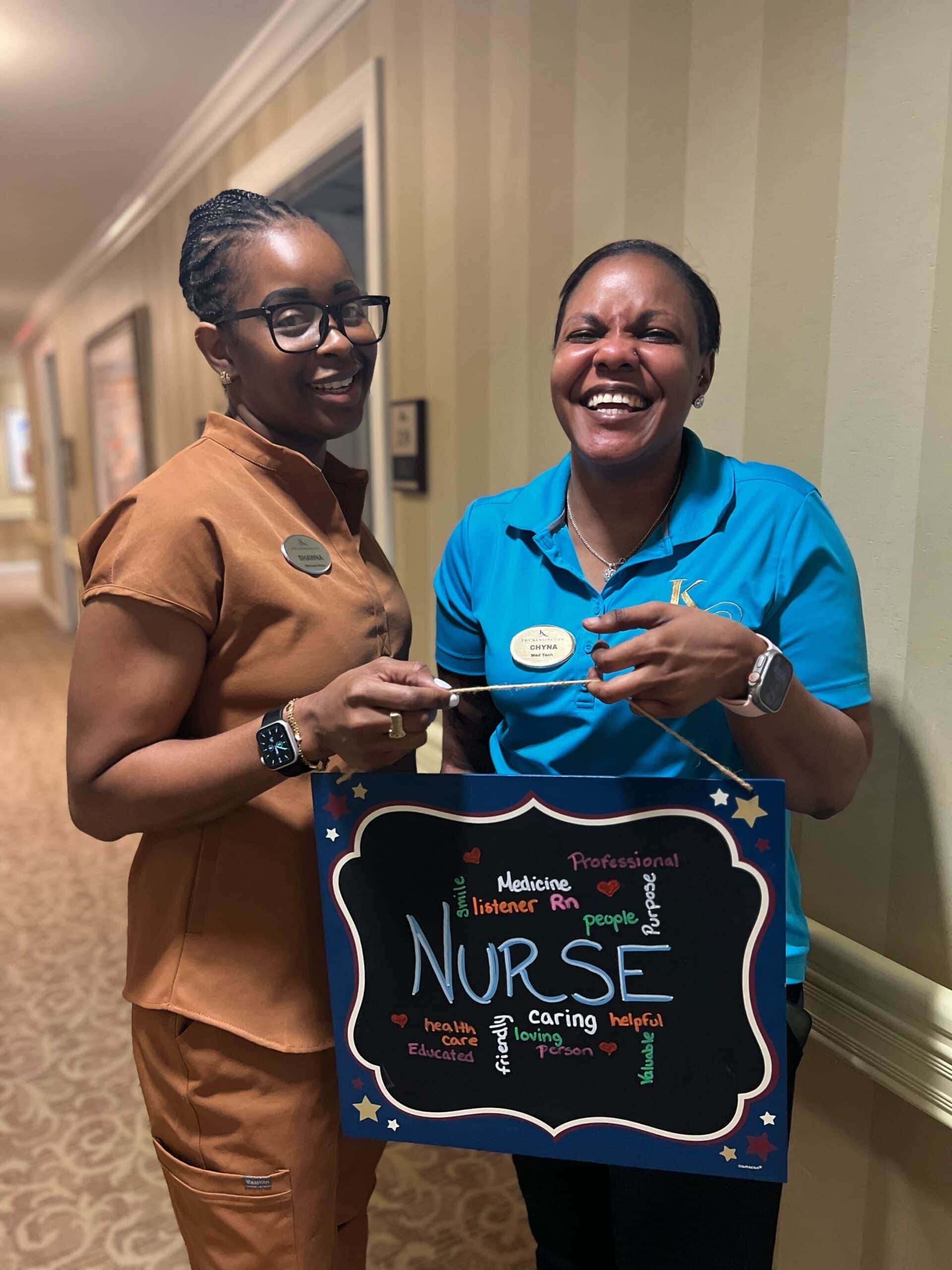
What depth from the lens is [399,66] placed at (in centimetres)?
213

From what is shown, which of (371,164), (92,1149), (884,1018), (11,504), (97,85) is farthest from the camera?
(11,504)

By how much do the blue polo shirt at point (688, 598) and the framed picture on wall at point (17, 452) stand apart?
13.4 metres

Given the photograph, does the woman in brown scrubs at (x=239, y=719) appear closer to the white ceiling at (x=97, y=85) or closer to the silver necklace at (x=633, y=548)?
the silver necklace at (x=633, y=548)

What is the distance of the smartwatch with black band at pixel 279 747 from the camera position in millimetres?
819

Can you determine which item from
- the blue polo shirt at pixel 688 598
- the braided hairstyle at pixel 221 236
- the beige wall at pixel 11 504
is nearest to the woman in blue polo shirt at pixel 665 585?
the blue polo shirt at pixel 688 598

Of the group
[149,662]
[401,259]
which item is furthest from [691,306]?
[401,259]

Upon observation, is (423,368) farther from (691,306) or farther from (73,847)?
(73,847)

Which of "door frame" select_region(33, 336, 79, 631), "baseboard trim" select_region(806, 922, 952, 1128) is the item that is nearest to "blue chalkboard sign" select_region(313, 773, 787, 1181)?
"baseboard trim" select_region(806, 922, 952, 1128)

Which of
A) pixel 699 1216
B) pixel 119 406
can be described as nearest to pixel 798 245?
pixel 699 1216

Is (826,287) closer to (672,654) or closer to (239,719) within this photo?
(672,654)

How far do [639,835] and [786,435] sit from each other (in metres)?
0.70

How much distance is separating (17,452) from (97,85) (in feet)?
36.4

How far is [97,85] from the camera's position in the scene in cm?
304

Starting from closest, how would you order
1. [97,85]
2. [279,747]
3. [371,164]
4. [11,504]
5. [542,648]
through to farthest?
[279,747]
[542,648]
[371,164]
[97,85]
[11,504]
